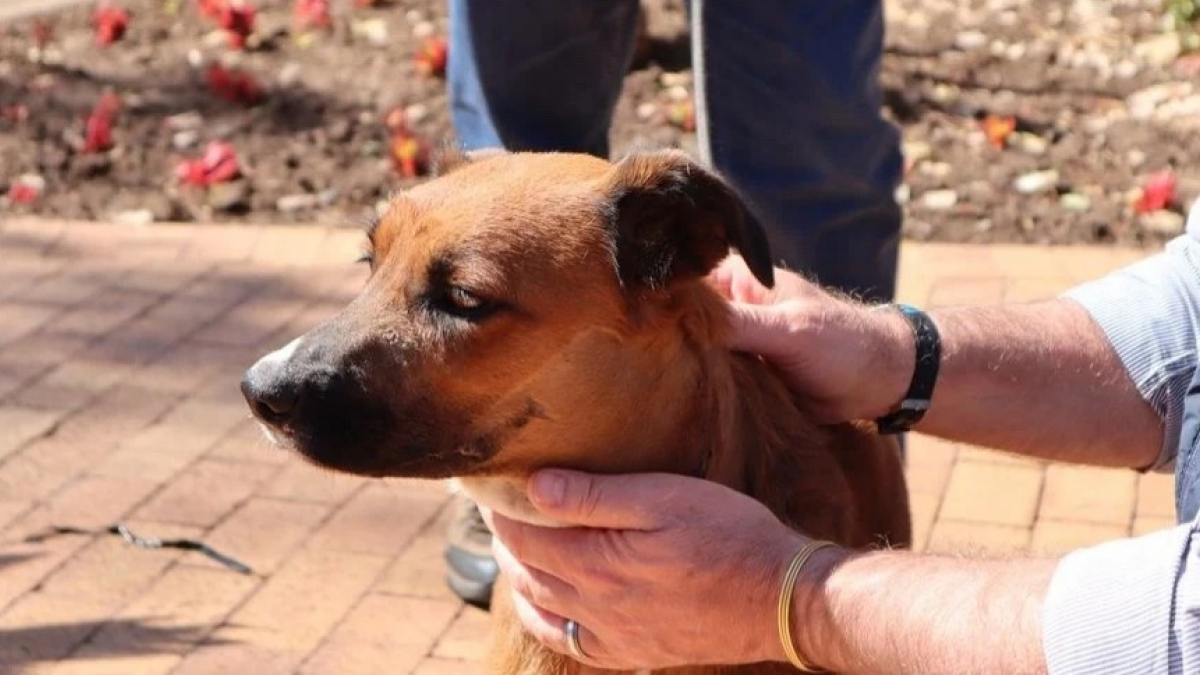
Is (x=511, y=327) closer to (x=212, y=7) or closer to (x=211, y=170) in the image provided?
(x=211, y=170)

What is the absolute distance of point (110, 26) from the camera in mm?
7633

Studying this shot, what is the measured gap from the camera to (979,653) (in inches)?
87.4

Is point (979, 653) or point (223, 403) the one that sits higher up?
point (979, 653)

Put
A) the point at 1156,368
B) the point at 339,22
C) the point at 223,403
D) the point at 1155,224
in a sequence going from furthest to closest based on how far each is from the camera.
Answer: the point at 339,22
the point at 1155,224
the point at 223,403
the point at 1156,368

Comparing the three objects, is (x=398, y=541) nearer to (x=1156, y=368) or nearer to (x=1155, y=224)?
(x=1156, y=368)

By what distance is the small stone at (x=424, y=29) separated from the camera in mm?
7598

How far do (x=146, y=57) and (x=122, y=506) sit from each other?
3613 millimetres

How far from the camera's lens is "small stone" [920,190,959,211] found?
595 cm

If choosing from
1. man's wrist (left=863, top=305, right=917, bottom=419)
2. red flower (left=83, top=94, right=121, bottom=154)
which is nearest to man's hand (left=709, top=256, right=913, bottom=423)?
man's wrist (left=863, top=305, right=917, bottom=419)

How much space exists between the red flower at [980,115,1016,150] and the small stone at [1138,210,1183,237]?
0.74 metres

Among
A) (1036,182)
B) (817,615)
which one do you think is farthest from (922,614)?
(1036,182)

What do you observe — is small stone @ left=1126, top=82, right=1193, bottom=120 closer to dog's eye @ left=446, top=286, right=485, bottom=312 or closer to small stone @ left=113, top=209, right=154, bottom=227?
small stone @ left=113, top=209, right=154, bottom=227

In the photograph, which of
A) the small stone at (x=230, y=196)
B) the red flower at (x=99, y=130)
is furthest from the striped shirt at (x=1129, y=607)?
the red flower at (x=99, y=130)

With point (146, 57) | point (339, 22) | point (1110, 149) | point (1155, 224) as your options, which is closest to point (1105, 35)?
point (1110, 149)
